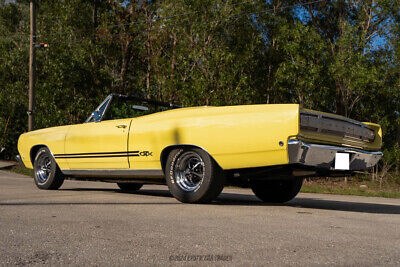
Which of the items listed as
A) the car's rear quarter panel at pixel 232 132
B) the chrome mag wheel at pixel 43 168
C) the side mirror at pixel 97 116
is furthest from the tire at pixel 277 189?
the chrome mag wheel at pixel 43 168

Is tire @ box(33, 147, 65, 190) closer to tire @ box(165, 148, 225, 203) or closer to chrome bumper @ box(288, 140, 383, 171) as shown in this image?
tire @ box(165, 148, 225, 203)

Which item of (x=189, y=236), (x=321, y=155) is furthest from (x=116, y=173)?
(x=189, y=236)

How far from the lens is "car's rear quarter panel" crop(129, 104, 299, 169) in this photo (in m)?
4.99

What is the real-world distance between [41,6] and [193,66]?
1694 centimetres

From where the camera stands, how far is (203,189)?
5570 millimetres

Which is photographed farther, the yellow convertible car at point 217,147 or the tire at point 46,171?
the tire at point 46,171

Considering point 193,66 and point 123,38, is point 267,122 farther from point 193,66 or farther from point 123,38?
point 123,38

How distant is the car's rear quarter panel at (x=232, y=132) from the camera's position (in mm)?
4992

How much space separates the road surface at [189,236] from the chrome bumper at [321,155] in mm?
567

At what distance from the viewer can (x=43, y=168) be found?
27.2 ft

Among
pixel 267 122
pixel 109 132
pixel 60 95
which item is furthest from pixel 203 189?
pixel 60 95

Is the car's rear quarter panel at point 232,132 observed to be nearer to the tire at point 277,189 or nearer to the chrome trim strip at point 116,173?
the chrome trim strip at point 116,173

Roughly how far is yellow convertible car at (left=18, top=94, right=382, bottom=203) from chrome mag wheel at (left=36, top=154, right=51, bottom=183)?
0.81 meters

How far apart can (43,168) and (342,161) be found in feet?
17.5
